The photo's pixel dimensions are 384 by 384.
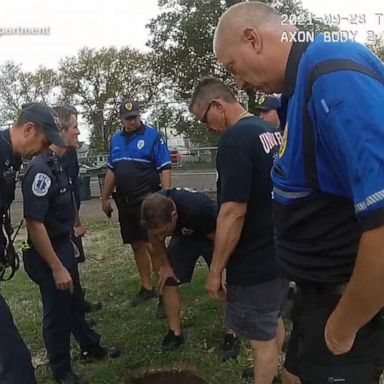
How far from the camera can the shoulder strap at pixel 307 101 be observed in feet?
4.68

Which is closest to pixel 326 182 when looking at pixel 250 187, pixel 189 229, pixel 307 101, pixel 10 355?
pixel 307 101

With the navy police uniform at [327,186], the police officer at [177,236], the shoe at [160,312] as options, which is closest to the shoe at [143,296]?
the shoe at [160,312]

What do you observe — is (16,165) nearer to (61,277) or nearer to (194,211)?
(61,277)

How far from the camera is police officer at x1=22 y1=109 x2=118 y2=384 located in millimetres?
3465

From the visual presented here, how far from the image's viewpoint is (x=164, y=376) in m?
3.97

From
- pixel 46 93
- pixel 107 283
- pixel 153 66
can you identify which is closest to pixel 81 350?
pixel 107 283

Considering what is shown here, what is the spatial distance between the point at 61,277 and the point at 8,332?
0.54 m

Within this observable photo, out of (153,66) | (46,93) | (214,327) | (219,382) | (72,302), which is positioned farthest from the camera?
(46,93)

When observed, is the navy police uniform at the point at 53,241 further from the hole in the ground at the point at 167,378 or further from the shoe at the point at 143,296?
the shoe at the point at 143,296

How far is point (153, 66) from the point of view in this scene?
1294 inches

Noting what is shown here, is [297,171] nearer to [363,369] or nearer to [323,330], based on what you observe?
[323,330]

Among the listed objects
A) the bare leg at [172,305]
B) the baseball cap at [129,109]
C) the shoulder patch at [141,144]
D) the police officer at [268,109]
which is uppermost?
the baseball cap at [129,109]

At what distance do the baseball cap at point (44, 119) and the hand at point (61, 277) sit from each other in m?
0.87

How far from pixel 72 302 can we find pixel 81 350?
425 millimetres
